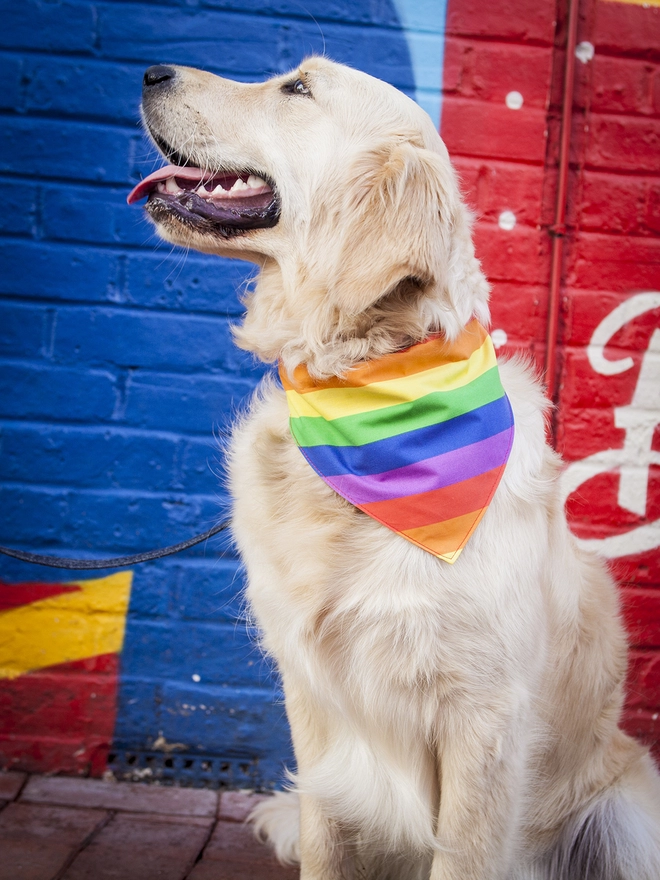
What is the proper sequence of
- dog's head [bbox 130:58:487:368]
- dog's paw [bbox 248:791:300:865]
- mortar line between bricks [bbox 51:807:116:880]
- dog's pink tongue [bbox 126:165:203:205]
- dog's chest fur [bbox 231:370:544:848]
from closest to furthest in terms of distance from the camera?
dog's chest fur [bbox 231:370:544:848]
dog's head [bbox 130:58:487:368]
dog's pink tongue [bbox 126:165:203:205]
mortar line between bricks [bbox 51:807:116:880]
dog's paw [bbox 248:791:300:865]

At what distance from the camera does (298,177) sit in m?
1.57

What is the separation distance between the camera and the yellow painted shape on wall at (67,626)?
88.6 inches

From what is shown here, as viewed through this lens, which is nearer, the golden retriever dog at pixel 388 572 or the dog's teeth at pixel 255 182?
the golden retriever dog at pixel 388 572

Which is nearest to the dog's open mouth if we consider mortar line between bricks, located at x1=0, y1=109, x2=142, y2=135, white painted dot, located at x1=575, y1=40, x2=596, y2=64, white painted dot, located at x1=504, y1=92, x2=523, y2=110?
mortar line between bricks, located at x1=0, y1=109, x2=142, y2=135

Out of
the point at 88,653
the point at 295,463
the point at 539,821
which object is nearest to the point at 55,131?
the point at 295,463

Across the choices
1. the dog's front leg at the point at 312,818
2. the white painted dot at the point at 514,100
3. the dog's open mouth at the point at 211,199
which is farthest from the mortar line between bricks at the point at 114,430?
the white painted dot at the point at 514,100

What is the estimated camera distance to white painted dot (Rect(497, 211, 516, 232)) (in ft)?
7.47

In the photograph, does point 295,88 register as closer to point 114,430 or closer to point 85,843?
point 114,430

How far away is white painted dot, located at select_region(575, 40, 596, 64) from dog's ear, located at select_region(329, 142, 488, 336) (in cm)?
115

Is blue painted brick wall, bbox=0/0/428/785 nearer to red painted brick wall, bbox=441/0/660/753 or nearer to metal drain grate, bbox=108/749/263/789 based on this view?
metal drain grate, bbox=108/749/263/789

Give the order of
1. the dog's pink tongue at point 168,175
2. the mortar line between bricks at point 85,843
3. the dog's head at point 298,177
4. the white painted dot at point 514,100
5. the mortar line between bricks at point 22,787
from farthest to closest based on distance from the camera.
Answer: the white painted dot at point 514,100 < the mortar line between bricks at point 22,787 < the mortar line between bricks at point 85,843 < the dog's pink tongue at point 168,175 < the dog's head at point 298,177

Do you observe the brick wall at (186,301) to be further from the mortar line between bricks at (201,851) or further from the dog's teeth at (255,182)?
the dog's teeth at (255,182)

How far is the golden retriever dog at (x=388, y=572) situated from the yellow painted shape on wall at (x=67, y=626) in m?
0.86

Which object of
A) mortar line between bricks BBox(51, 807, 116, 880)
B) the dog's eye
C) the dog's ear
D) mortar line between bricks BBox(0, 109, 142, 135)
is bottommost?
mortar line between bricks BBox(51, 807, 116, 880)
